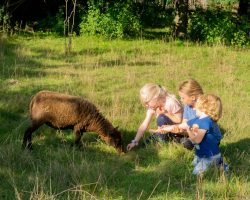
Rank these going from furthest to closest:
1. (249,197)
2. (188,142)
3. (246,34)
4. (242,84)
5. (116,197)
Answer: (246,34), (242,84), (188,142), (116,197), (249,197)

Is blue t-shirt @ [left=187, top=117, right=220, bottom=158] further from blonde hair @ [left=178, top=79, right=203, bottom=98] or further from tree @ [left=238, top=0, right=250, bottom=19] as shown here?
tree @ [left=238, top=0, right=250, bottom=19]

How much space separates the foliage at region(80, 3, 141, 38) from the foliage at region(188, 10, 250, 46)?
88.8 inches

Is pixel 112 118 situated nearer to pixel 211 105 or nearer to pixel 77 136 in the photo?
pixel 77 136

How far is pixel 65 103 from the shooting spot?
288 inches

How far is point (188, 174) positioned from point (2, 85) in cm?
530

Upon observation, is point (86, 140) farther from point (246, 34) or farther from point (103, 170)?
point (246, 34)

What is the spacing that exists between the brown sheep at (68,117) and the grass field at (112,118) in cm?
21

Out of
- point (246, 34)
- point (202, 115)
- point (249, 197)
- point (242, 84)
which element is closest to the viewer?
point (249, 197)

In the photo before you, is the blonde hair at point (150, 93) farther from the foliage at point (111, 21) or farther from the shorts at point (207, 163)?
the foliage at point (111, 21)

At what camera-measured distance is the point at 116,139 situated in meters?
7.30

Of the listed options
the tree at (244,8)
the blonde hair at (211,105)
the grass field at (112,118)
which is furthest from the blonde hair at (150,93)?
the tree at (244,8)

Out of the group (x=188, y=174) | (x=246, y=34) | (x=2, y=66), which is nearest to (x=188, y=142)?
(x=188, y=174)

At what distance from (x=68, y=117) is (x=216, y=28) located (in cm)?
1230

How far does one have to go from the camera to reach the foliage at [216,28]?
60.6 ft
